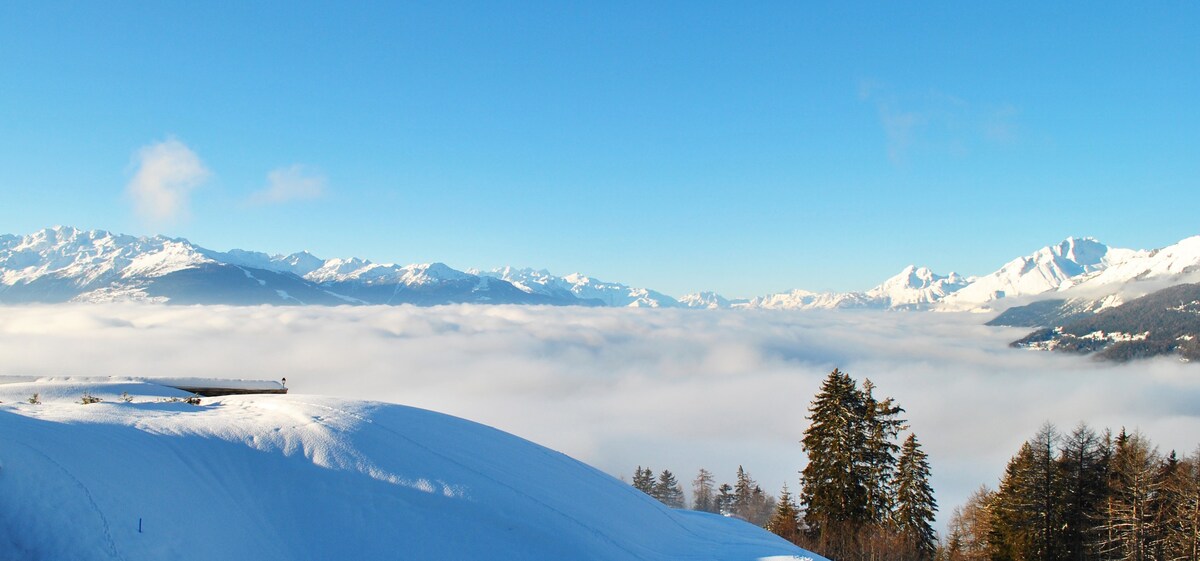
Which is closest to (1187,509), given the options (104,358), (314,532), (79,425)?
(314,532)

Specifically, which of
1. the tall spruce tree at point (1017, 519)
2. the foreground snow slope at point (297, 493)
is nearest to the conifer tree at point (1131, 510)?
the tall spruce tree at point (1017, 519)

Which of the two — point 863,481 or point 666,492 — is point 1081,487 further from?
point 666,492

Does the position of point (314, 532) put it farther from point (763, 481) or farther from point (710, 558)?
point (763, 481)

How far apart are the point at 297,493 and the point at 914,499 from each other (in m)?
29.6

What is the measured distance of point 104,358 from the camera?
184 metres

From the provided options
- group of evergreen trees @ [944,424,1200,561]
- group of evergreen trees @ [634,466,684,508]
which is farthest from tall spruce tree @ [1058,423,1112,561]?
group of evergreen trees @ [634,466,684,508]

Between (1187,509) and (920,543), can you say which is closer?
(1187,509)

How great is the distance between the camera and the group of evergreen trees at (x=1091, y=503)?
25797 millimetres

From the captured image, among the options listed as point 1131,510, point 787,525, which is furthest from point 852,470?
point 1131,510

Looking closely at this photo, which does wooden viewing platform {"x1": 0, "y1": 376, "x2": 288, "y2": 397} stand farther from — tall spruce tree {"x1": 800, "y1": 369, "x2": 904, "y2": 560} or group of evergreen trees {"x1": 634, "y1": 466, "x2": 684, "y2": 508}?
group of evergreen trees {"x1": 634, "y1": 466, "x2": 684, "y2": 508}

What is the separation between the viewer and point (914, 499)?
29.6 m

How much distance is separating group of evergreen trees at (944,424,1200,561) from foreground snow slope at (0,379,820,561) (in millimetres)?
19934

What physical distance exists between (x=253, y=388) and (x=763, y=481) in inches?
6260

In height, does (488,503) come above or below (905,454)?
above
